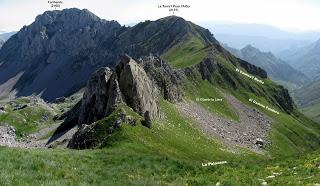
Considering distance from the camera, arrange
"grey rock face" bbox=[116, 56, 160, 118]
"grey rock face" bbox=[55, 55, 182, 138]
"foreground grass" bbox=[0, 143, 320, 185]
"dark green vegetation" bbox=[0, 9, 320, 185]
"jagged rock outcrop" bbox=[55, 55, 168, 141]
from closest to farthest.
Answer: "foreground grass" bbox=[0, 143, 320, 185] < "dark green vegetation" bbox=[0, 9, 320, 185] < "jagged rock outcrop" bbox=[55, 55, 168, 141] < "grey rock face" bbox=[55, 55, 182, 138] < "grey rock face" bbox=[116, 56, 160, 118]

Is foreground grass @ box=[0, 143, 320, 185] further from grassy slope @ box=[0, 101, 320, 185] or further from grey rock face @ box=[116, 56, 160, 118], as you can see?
grey rock face @ box=[116, 56, 160, 118]

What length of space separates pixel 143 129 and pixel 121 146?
1131 cm

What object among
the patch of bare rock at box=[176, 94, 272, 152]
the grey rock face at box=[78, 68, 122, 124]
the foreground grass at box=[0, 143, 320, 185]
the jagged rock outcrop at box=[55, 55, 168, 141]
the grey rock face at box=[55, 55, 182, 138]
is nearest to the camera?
the foreground grass at box=[0, 143, 320, 185]

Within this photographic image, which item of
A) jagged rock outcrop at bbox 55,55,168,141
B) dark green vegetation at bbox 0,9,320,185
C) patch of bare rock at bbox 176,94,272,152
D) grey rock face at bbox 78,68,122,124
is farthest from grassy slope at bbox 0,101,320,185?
patch of bare rock at bbox 176,94,272,152

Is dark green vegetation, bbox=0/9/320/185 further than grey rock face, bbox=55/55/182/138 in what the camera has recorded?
No

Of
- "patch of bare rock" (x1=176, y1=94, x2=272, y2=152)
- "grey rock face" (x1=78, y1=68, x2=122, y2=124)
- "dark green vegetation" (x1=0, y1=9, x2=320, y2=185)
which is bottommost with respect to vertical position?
"patch of bare rock" (x1=176, y1=94, x2=272, y2=152)

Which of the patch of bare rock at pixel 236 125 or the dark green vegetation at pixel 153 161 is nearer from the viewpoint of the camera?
the dark green vegetation at pixel 153 161

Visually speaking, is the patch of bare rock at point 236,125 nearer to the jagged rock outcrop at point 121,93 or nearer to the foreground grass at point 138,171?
the jagged rock outcrop at point 121,93

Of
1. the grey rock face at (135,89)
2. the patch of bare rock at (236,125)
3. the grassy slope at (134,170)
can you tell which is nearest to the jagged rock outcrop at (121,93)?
the grey rock face at (135,89)

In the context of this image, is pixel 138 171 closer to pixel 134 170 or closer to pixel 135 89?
pixel 134 170

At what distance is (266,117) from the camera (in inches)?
6732

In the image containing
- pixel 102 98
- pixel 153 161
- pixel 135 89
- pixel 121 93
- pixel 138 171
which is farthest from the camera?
pixel 102 98

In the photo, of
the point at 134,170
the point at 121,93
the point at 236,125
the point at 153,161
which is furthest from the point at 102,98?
the point at 236,125

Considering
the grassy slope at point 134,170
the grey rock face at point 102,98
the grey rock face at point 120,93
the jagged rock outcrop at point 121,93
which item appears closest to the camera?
the grassy slope at point 134,170
